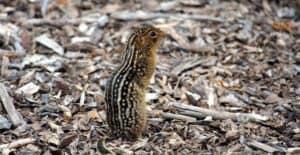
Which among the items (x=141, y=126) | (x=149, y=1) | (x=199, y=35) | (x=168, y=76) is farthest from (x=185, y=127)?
(x=149, y=1)

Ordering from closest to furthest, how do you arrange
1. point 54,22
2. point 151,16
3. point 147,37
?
point 147,37, point 54,22, point 151,16

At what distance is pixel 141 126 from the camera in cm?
640

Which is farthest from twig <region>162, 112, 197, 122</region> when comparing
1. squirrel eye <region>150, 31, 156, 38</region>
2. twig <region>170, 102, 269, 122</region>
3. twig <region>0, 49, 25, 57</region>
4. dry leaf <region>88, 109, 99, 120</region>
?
twig <region>0, 49, 25, 57</region>

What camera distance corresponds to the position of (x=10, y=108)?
22.3 feet

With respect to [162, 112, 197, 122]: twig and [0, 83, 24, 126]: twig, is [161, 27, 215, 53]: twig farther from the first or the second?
[0, 83, 24, 126]: twig

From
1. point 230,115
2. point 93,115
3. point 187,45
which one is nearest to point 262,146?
point 230,115

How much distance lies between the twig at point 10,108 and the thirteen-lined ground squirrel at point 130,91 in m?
0.94

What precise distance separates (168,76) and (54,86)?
1253 millimetres

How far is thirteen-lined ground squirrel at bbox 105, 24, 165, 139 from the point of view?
624 centimetres

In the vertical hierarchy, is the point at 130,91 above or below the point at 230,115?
above

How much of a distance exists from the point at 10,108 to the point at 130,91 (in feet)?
4.18

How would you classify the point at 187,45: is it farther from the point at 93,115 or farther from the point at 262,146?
the point at 262,146

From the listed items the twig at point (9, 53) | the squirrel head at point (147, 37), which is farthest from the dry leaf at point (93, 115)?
the twig at point (9, 53)

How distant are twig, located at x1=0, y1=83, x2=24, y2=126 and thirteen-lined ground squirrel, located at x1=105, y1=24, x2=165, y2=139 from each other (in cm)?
94
